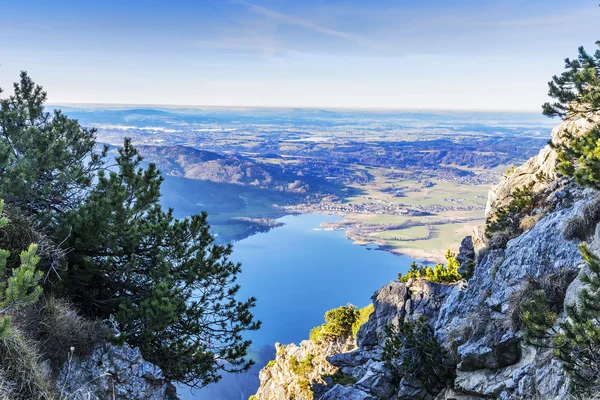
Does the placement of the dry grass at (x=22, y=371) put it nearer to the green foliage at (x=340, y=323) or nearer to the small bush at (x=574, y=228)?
the small bush at (x=574, y=228)

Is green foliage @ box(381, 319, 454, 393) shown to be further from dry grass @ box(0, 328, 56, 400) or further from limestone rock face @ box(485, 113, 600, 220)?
dry grass @ box(0, 328, 56, 400)

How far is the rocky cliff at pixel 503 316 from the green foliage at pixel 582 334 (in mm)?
455

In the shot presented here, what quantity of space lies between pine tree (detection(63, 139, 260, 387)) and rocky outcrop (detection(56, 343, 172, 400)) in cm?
35

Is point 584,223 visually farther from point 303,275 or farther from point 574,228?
point 303,275

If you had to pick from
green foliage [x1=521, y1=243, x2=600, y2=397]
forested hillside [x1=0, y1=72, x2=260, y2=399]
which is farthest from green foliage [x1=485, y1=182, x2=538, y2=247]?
forested hillside [x1=0, y1=72, x2=260, y2=399]

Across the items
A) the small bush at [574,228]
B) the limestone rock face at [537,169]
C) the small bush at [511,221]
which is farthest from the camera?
the limestone rock face at [537,169]

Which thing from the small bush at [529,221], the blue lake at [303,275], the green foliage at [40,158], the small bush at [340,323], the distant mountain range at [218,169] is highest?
the green foliage at [40,158]

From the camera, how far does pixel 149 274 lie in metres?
8.28

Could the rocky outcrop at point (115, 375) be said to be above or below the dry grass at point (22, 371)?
below

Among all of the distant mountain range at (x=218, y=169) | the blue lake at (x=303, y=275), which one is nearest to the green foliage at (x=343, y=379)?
the blue lake at (x=303, y=275)

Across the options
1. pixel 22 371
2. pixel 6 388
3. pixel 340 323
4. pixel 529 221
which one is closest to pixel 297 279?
pixel 340 323

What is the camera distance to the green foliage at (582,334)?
429cm

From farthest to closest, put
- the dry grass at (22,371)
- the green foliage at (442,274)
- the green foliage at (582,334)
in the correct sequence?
the green foliage at (442,274), the dry grass at (22,371), the green foliage at (582,334)

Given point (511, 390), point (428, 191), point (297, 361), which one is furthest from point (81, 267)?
point (428, 191)
